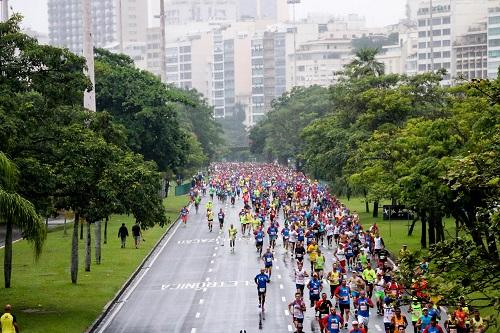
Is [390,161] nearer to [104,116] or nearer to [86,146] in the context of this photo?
[104,116]

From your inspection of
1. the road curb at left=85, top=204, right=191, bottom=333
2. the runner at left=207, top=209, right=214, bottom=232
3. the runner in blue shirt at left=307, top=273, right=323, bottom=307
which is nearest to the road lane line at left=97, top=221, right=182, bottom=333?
the road curb at left=85, top=204, right=191, bottom=333

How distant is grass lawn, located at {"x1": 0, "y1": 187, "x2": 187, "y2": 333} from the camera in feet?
119

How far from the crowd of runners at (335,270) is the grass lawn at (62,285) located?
5819mm

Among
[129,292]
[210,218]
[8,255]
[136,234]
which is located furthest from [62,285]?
[210,218]

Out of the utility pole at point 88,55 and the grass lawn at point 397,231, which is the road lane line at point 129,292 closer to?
the utility pole at point 88,55

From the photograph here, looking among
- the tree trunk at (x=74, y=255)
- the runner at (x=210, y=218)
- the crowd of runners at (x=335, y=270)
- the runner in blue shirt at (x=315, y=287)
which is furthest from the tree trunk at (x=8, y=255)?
the runner at (x=210, y=218)

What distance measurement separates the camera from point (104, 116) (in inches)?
1695

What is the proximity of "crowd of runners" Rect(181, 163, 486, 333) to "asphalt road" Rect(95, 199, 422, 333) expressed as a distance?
2.14 ft

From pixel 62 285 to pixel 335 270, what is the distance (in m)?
11.2

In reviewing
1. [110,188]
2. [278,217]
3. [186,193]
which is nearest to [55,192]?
[110,188]

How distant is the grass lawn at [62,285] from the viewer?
36.3m

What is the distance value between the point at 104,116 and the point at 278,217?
4114cm

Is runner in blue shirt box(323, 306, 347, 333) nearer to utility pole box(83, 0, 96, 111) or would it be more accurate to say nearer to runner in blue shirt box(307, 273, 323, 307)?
runner in blue shirt box(307, 273, 323, 307)

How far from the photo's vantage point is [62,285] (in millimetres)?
44844
